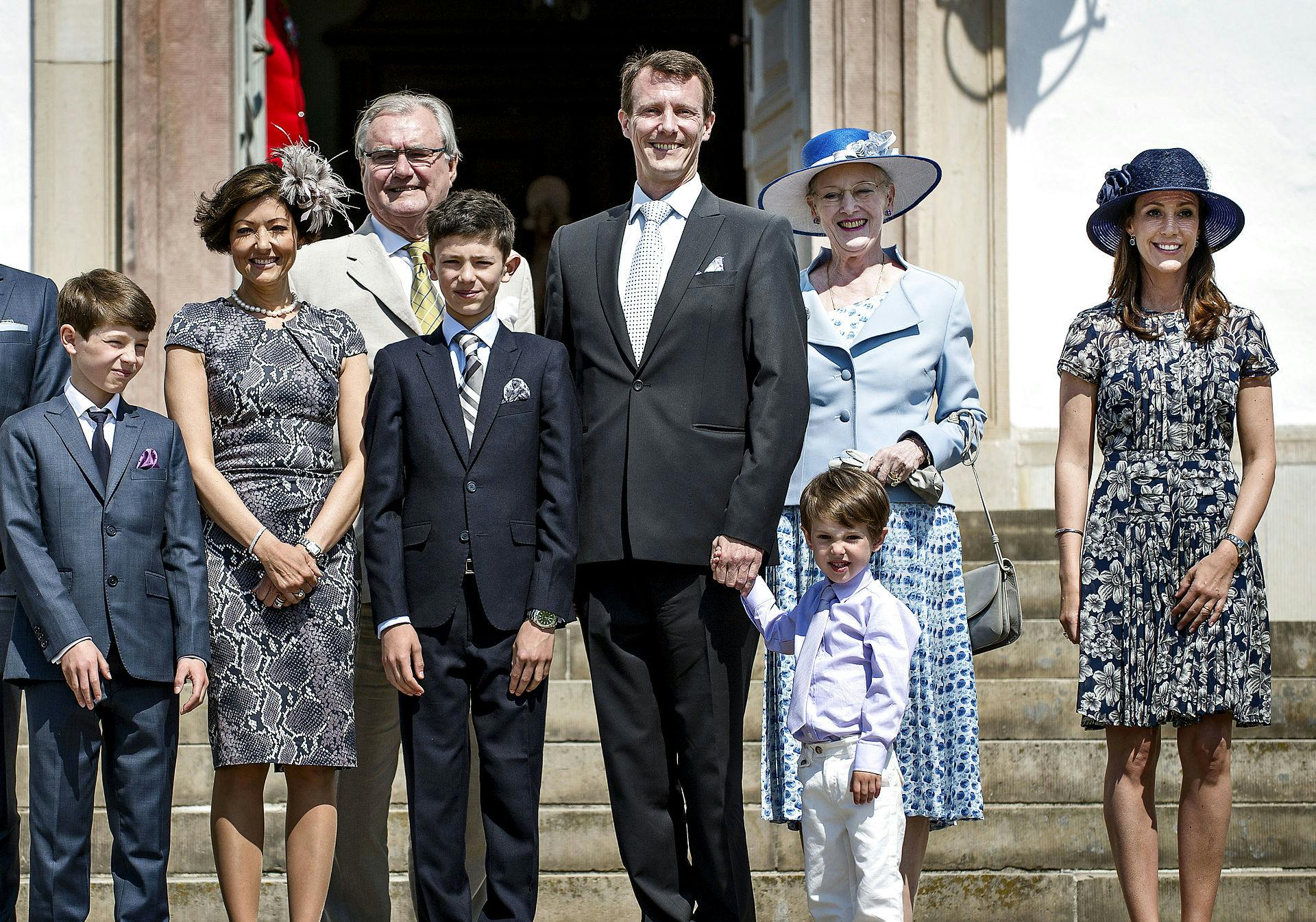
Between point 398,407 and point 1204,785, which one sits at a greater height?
point 398,407

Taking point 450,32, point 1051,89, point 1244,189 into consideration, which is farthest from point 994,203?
point 450,32

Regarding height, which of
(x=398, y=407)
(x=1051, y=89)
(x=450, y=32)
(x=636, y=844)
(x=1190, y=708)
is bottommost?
(x=636, y=844)

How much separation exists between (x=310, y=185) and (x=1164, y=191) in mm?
2086

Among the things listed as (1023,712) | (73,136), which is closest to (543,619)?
(1023,712)

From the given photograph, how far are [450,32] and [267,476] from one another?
8.33 m

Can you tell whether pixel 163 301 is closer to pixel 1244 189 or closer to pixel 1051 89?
pixel 1051 89

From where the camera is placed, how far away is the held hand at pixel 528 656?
11.3 feet

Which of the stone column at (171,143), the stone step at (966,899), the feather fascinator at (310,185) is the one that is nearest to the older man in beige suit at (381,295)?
the feather fascinator at (310,185)

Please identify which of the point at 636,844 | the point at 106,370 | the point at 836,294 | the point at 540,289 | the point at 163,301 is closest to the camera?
the point at 636,844

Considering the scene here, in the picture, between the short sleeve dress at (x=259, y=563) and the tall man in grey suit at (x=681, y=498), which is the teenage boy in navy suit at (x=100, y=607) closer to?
the short sleeve dress at (x=259, y=563)

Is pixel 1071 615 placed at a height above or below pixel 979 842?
above

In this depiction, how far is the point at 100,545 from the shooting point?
3.65m

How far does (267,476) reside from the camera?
12.5 feet

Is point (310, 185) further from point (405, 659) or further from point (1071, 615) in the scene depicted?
point (1071, 615)
